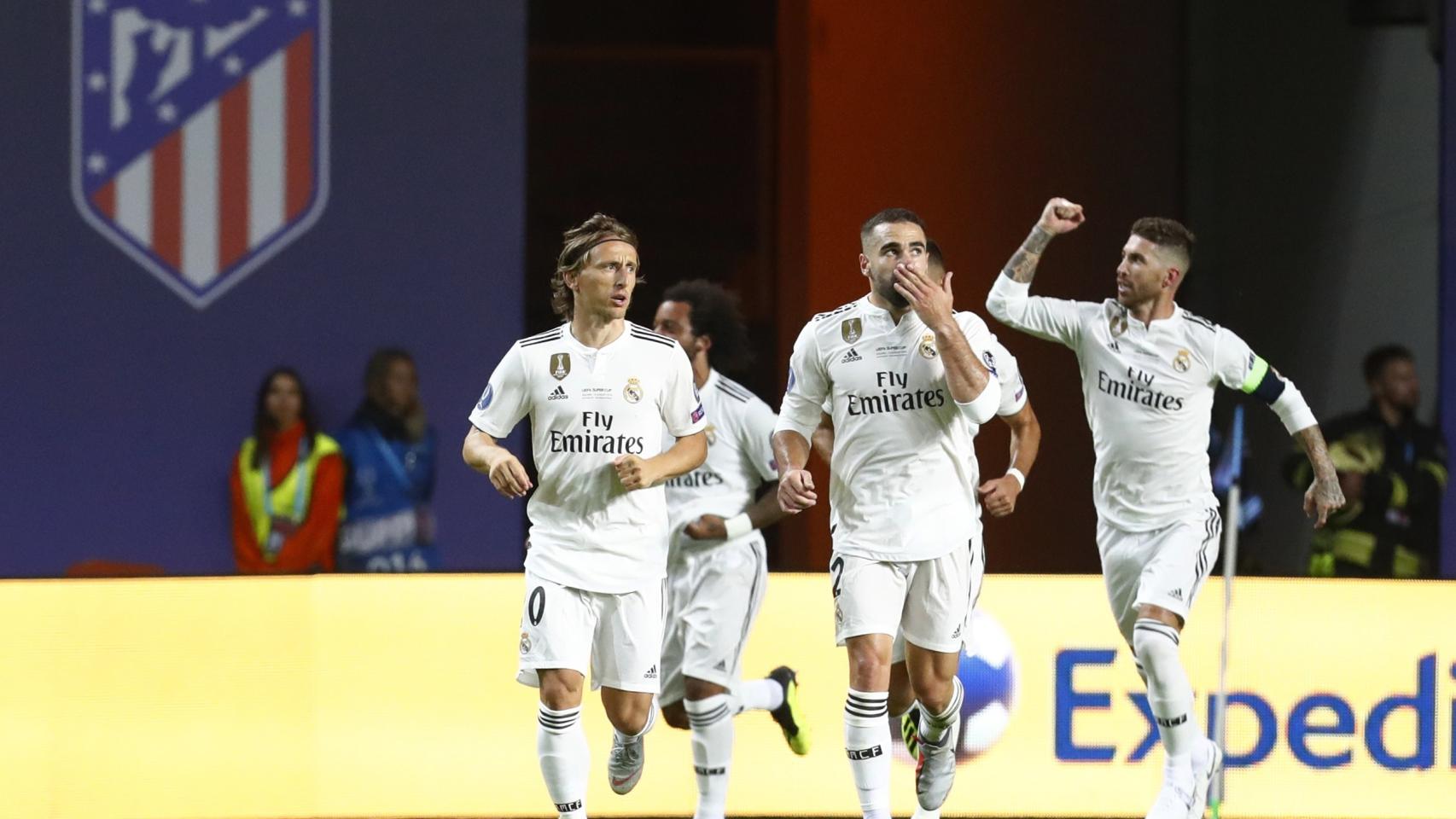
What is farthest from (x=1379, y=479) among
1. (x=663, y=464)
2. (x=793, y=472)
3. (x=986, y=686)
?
(x=663, y=464)

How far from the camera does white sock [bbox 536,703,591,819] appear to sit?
6121mm

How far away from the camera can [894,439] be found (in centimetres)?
651

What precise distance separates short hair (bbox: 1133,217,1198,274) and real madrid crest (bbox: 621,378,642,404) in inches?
76.9

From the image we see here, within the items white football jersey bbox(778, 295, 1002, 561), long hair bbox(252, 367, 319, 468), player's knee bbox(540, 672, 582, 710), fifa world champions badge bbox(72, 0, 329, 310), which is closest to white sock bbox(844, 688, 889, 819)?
white football jersey bbox(778, 295, 1002, 561)

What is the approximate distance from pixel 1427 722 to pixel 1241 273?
14.2 ft

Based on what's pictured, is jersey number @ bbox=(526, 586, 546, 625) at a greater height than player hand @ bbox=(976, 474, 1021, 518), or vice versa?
player hand @ bbox=(976, 474, 1021, 518)

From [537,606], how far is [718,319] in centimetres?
191

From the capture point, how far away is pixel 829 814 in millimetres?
7938

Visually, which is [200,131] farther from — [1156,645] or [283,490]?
[1156,645]

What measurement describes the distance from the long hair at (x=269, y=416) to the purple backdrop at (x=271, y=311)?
6cm

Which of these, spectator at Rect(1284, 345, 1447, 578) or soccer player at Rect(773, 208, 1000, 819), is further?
spectator at Rect(1284, 345, 1447, 578)

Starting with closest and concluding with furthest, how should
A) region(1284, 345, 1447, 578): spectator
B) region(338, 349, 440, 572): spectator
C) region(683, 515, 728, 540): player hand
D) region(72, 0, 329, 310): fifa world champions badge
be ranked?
1. region(683, 515, 728, 540): player hand
2. region(1284, 345, 1447, 578): spectator
3. region(338, 349, 440, 572): spectator
4. region(72, 0, 329, 310): fifa world champions badge

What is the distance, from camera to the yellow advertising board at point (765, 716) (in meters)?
7.70

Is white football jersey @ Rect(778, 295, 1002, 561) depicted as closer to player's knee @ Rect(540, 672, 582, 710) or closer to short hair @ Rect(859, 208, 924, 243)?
short hair @ Rect(859, 208, 924, 243)
